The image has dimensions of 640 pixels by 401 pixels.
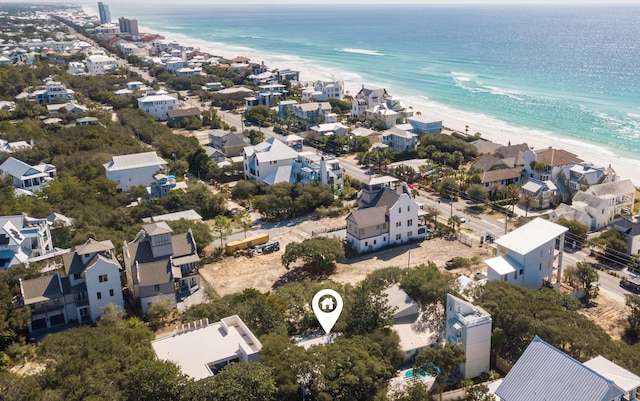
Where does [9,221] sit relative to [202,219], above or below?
above

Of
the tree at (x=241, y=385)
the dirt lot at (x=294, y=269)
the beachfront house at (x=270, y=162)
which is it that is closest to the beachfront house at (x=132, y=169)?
the beachfront house at (x=270, y=162)

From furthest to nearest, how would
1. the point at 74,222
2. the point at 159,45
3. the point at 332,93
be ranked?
the point at 159,45 < the point at 332,93 < the point at 74,222

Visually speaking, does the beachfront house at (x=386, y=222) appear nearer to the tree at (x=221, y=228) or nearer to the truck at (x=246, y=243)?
the truck at (x=246, y=243)

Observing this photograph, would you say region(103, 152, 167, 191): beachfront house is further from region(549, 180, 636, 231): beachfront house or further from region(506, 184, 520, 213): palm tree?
region(549, 180, 636, 231): beachfront house

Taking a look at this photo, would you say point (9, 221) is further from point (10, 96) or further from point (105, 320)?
point (10, 96)

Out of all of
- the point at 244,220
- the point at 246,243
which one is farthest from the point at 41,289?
the point at 244,220

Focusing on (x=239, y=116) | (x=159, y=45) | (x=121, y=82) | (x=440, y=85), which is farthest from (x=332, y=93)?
(x=159, y=45)

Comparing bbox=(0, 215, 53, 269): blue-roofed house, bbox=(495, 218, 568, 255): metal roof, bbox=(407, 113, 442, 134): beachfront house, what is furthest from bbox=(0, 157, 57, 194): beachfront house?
bbox=(407, 113, 442, 134): beachfront house
